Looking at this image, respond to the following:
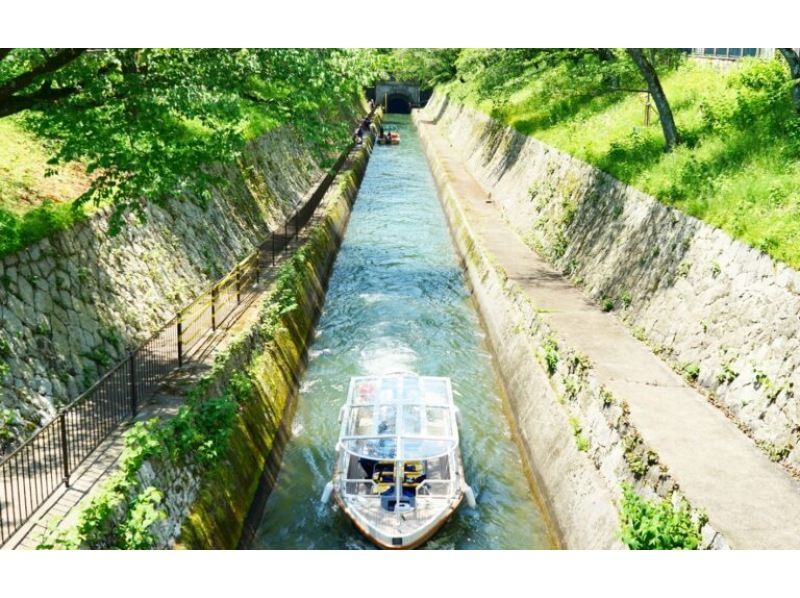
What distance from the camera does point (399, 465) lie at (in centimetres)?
1516

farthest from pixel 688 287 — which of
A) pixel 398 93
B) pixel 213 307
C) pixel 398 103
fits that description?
pixel 398 103

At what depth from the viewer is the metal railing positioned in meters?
10.9

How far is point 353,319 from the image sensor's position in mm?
26922

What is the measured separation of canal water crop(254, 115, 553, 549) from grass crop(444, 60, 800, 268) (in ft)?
25.2

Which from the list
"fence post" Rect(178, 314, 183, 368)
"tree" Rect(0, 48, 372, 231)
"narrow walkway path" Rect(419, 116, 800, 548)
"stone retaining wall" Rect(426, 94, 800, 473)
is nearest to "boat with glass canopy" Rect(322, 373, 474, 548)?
"narrow walkway path" Rect(419, 116, 800, 548)

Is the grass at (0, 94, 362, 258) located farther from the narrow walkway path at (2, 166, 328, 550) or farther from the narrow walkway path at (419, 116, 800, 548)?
the narrow walkway path at (419, 116, 800, 548)

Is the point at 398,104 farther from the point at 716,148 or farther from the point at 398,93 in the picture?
the point at 716,148

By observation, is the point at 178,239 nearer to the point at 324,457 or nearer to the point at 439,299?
the point at 324,457

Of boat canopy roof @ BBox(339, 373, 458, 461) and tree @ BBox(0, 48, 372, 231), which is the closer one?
tree @ BBox(0, 48, 372, 231)

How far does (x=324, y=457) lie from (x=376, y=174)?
144ft

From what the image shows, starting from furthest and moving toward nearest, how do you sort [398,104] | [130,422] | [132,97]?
[398,104] < [132,97] < [130,422]

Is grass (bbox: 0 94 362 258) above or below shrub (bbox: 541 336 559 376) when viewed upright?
above

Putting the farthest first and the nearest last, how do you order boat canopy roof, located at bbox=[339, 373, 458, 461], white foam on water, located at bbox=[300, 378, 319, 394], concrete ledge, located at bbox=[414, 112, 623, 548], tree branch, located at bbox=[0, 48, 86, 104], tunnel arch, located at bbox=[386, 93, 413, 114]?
tunnel arch, located at bbox=[386, 93, 413, 114]
white foam on water, located at bbox=[300, 378, 319, 394]
boat canopy roof, located at bbox=[339, 373, 458, 461]
concrete ledge, located at bbox=[414, 112, 623, 548]
tree branch, located at bbox=[0, 48, 86, 104]

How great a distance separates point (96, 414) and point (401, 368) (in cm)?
1075
